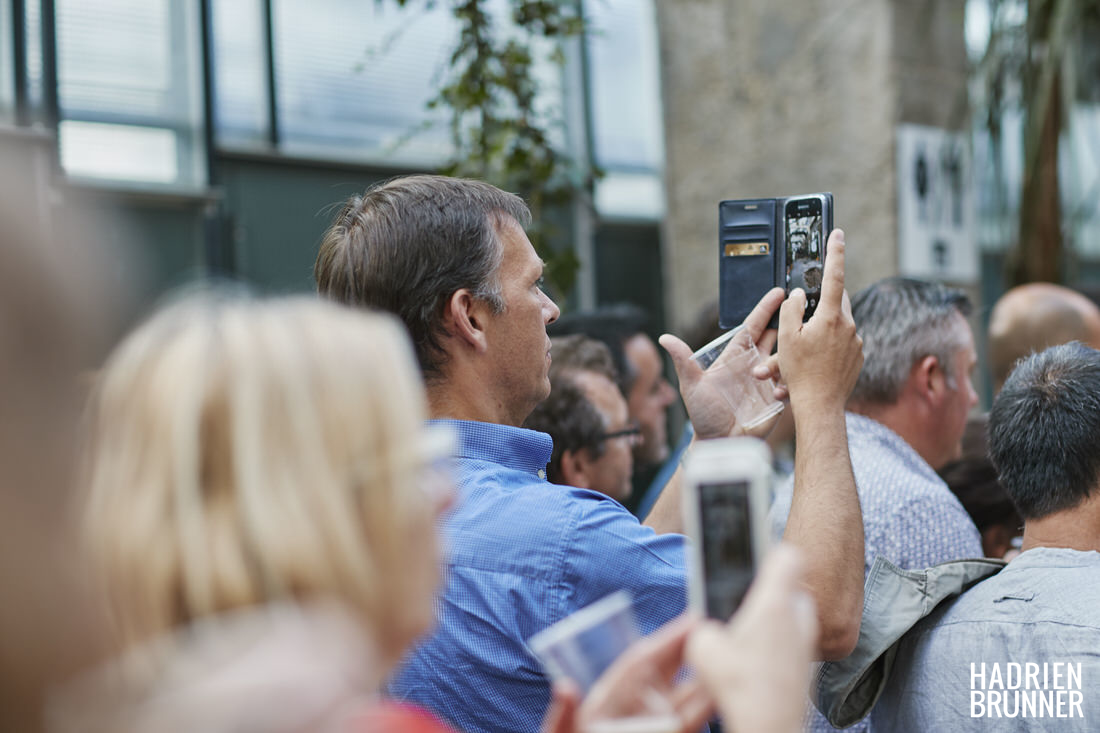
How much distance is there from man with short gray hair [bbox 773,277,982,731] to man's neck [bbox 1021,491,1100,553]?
1.42 feet

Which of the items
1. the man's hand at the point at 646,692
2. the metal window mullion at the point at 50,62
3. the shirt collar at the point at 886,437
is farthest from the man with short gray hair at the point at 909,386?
the metal window mullion at the point at 50,62

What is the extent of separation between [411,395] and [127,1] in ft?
12.7

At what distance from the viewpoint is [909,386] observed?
8.82 ft

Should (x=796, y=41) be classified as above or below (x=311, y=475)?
above

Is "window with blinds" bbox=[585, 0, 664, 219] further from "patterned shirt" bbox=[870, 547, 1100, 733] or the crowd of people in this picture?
"patterned shirt" bbox=[870, 547, 1100, 733]

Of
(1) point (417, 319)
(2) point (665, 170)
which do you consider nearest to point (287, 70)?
(2) point (665, 170)

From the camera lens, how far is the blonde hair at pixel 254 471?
2.80 ft

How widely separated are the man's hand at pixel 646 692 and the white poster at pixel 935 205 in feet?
11.8

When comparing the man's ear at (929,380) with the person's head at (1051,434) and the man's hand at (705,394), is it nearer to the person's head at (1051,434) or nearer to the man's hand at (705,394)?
the person's head at (1051,434)

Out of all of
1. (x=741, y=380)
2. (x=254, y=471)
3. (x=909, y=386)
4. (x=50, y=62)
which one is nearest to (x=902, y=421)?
(x=909, y=386)

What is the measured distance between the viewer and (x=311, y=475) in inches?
34.7

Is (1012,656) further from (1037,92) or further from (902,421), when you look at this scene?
(1037,92)

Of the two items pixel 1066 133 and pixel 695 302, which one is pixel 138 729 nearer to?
pixel 1066 133

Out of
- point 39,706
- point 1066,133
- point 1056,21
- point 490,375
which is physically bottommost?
point 39,706
